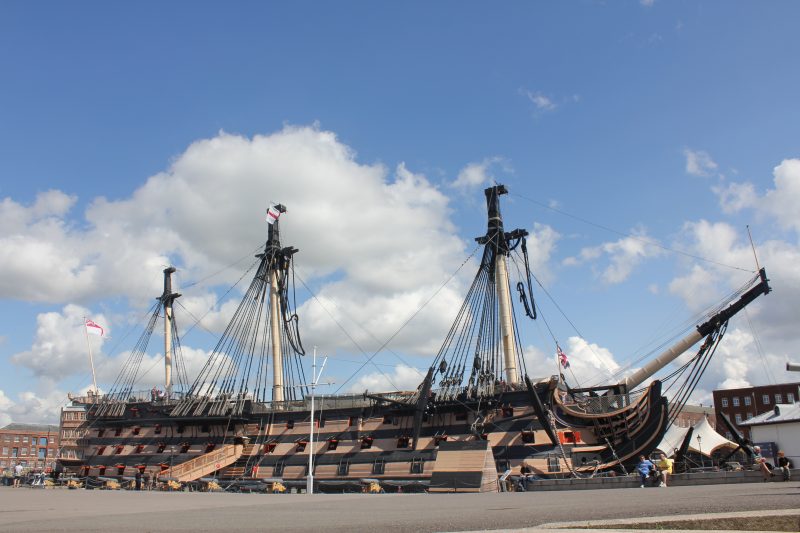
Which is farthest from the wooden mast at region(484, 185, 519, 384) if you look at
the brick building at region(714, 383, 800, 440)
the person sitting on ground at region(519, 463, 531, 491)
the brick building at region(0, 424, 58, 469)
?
the brick building at region(0, 424, 58, 469)

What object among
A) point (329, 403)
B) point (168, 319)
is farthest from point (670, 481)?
point (168, 319)

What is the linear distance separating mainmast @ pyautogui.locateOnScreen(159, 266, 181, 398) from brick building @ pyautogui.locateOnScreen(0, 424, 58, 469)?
69330 millimetres

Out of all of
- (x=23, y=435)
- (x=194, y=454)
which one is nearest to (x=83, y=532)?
(x=194, y=454)

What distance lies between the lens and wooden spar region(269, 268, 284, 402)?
54.8 metres

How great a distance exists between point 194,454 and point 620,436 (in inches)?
1278

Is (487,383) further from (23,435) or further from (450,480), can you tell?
(23,435)

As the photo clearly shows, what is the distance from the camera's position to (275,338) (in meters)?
56.4

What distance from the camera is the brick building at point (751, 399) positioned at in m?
105

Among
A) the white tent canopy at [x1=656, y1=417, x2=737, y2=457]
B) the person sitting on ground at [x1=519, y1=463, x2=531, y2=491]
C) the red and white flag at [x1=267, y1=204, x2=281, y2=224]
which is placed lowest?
the person sitting on ground at [x1=519, y1=463, x2=531, y2=491]

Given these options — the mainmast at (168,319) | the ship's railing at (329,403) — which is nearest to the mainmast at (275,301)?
the ship's railing at (329,403)

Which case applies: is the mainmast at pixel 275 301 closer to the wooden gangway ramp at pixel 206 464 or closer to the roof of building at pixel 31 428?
the wooden gangway ramp at pixel 206 464

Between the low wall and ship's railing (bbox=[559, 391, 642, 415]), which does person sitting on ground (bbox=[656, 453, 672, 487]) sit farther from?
ship's railing (bbox=[559, 391, 642, 415])

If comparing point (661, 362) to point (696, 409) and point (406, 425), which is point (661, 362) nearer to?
point (406, 425)

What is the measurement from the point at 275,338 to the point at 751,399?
8749 cm
